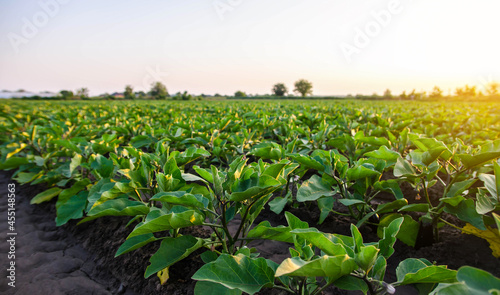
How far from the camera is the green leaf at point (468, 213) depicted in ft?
4.73

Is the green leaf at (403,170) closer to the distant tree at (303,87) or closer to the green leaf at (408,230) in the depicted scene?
the green leaf at (408,230)

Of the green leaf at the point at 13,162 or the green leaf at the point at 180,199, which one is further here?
the green leaf at the point at 13,162

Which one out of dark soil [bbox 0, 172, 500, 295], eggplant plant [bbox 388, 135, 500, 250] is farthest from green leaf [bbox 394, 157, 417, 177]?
dark soil [bbox 0, 172, 500, 295]

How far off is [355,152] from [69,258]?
2872mm

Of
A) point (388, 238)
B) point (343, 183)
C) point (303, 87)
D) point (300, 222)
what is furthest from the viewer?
point (303, 87)

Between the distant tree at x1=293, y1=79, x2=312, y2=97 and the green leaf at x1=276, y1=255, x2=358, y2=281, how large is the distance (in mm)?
91003

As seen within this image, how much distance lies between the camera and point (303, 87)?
8819 cm

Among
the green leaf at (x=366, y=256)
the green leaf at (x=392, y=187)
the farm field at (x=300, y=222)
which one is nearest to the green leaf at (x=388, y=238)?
the farm field at (x=300, y=222)

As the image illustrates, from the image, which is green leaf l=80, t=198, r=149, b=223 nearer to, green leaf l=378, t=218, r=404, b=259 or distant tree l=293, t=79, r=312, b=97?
green leaf l=378, t=218, r=404, b=259

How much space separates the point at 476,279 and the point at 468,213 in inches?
41.1

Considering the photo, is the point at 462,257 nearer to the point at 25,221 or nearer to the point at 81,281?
the point at 81,281

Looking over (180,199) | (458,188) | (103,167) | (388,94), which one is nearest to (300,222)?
(180,199)

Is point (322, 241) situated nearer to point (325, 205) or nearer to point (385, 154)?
point (325, 205)

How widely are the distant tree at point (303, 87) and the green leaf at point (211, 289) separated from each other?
90.9 meters
